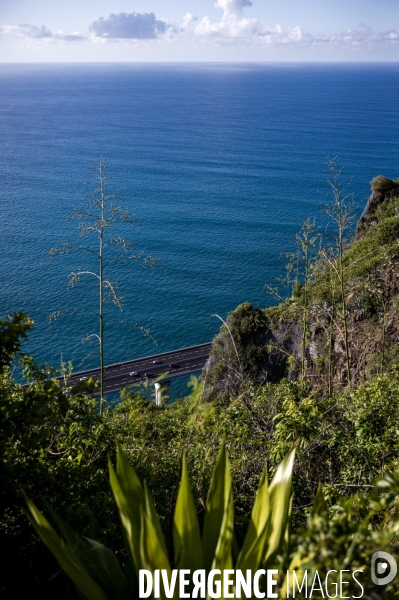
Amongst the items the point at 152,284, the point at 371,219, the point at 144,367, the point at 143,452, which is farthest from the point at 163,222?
the point at 143,452

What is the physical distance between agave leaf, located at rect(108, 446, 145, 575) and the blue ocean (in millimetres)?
8298

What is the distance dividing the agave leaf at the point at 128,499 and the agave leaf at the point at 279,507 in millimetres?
836

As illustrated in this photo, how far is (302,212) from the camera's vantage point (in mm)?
60500

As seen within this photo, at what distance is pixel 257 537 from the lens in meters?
3.16

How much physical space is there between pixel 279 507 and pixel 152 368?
3105 cm

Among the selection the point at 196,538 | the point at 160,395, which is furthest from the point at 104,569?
the point at 160,395

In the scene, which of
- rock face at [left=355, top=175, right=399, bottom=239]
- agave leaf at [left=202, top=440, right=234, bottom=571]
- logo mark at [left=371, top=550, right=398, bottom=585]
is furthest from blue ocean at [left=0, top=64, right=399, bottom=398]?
logo mark at [left=371, top=550, right=398, bottom=585]

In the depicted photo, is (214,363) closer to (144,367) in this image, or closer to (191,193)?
(144,367)

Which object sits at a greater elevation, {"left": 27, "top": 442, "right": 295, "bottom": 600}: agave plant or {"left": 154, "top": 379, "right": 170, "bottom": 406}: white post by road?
{"left": 27, "top": 442, "right": 295, "bottom": 600}: agave plant

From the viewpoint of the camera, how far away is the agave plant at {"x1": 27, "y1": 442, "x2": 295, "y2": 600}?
3.04 metres

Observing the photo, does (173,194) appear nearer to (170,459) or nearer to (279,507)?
(170,459)

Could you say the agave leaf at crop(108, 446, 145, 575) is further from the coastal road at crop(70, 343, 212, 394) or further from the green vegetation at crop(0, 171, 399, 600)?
the coastal road at crop(70, 343, 212, 394)

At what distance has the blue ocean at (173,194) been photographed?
40.8 meters

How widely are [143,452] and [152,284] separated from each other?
3953cm
